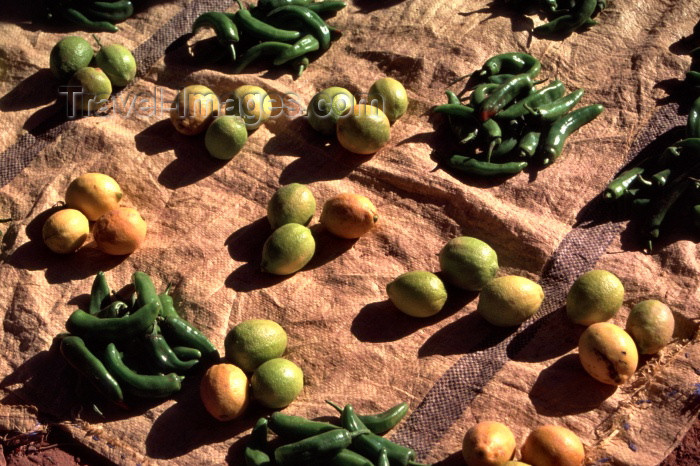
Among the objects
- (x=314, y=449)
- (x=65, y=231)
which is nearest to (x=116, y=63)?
A: (x=65, y=231)

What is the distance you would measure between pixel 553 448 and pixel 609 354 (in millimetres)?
685

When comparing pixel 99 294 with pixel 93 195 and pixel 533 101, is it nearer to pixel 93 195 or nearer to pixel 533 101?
pixel 93 195

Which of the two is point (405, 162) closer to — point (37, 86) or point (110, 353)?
point (110, 353)

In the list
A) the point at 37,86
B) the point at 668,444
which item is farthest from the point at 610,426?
the point at 37,86

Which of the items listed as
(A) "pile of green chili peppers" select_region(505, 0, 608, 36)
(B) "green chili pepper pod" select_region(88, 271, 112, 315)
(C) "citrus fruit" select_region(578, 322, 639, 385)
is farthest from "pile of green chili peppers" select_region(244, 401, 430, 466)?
(A) "pile of green chili peppers" select_region(505, 0, 608, 36)

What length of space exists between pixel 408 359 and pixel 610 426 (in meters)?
1.25

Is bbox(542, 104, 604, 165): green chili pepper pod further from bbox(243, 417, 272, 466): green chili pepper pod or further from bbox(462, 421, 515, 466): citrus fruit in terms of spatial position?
bbox(243, 417, 272, 466): green chili pepper pod

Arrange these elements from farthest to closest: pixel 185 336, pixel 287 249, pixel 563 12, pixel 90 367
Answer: pixel 563 12, pixel 287 249, pixel 185 336, pixel 90 367

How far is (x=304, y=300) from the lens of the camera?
5484 millimetres

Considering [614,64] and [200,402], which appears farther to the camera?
[614,64]

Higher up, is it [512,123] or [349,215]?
[512,123]

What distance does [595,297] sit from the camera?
504 cm

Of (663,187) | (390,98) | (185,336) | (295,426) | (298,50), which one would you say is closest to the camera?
(295,426)

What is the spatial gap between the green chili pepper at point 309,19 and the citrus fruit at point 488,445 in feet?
13.3
